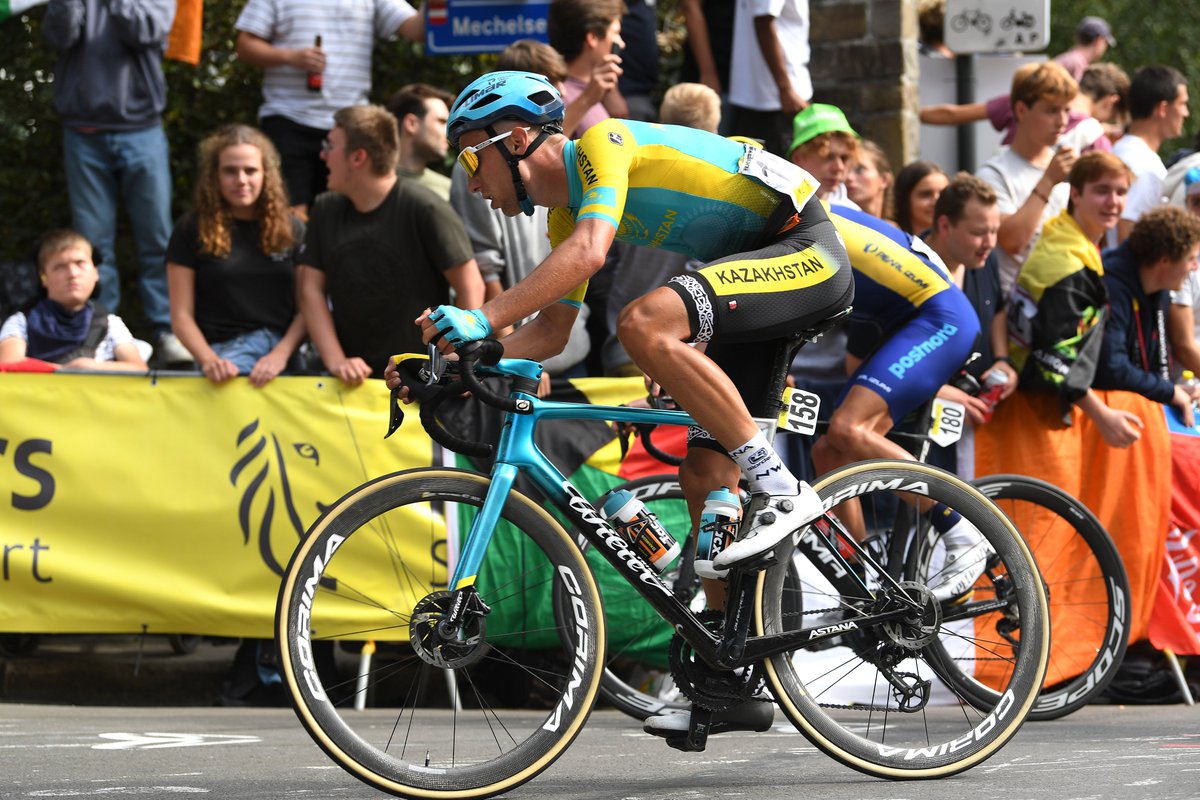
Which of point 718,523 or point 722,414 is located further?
point 718,523

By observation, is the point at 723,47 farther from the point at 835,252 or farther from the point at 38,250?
the point at 835,252

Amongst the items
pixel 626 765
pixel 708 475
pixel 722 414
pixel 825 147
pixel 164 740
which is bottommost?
pixel 164 740

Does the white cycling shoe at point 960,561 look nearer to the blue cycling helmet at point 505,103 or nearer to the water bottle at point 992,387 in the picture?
the blue cycling helmet at point 505,103

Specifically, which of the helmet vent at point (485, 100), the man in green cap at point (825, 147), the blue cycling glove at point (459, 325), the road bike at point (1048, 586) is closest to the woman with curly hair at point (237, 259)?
the road bike at point (1048, 586)

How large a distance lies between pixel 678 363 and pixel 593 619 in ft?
2.52

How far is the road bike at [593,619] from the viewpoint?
4.77 metres

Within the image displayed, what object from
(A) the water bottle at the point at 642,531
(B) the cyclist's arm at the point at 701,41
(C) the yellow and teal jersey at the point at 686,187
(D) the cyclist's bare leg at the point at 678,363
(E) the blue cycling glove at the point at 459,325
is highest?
(B) the cyclist's arm at the point at 701,41

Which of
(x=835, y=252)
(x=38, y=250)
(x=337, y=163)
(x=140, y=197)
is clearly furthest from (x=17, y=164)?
(x=835, y=252)

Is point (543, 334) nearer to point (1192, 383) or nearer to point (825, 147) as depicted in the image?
point (825, 147)

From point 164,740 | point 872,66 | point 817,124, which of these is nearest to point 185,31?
point 817,124

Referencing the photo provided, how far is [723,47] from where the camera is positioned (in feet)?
34.4

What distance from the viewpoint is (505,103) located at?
4.95 meters

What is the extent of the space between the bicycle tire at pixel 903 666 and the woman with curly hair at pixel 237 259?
3.69m

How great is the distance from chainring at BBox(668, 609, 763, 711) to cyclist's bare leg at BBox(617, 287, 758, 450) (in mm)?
650
